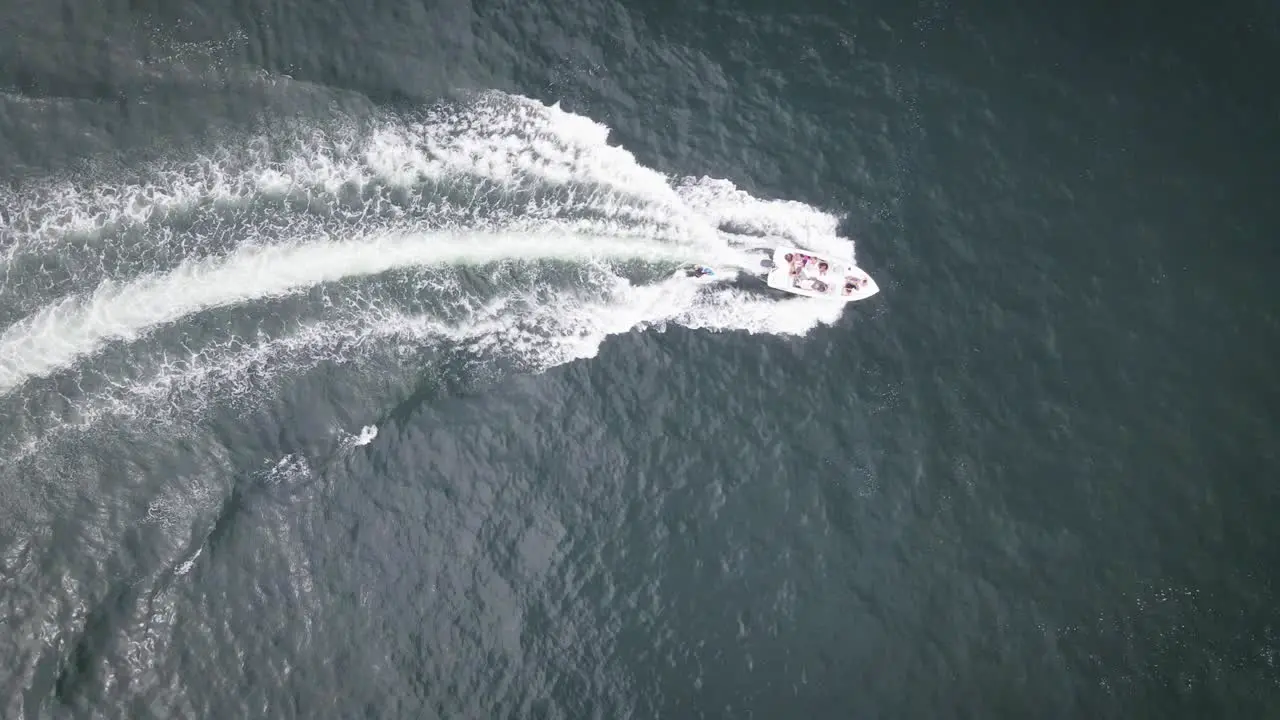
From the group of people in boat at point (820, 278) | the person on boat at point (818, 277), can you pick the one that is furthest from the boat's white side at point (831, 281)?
the person on boat at point (818, 277)

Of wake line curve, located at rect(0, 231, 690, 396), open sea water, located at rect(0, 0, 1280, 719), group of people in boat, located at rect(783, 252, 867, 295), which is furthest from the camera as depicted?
group of people in boat, located at rect(783, 252, 867, 295)

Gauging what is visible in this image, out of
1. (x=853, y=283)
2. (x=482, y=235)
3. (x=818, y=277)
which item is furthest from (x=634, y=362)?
(x=853, y=283)

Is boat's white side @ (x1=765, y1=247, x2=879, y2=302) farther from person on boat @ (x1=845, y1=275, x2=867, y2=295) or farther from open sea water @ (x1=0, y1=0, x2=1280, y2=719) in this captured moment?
open sea water @ (x1=0, y1=0, x2=1280, y2=719)

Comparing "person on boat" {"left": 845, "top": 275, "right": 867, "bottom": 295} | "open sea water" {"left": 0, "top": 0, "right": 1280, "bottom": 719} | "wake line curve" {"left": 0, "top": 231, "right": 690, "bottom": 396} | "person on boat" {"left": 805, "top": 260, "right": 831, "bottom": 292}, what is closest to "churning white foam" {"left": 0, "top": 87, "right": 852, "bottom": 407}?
"wake line curve" {"left": 0, "top": 231, "right": 690, "bottom": 396}

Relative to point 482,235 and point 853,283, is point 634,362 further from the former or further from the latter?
point 853,283

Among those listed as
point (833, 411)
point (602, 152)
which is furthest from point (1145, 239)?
point (602, 152)

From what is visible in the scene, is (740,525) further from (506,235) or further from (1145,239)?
(1145,239)

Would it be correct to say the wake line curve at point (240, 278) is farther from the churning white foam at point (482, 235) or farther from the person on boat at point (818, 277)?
the person on boat at point (818, 277)
